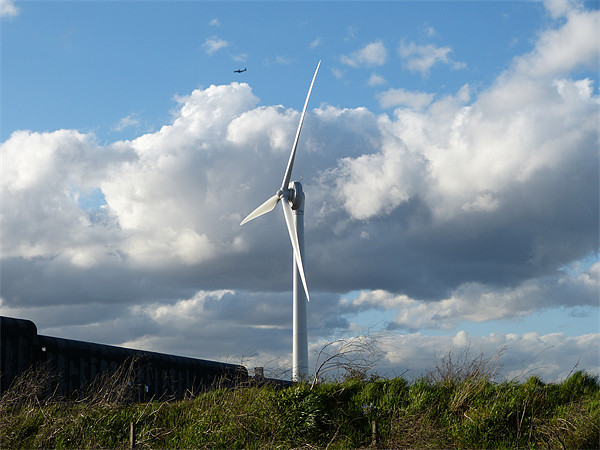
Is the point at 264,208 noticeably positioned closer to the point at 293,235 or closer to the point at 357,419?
the point at 293,235

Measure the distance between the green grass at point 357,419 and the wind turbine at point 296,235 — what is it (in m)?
10.7

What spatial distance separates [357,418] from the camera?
14.7 metres

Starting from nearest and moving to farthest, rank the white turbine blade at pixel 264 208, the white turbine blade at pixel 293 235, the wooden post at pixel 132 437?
the wooden post at pixel 132 437 < the white turbine blade at pixel 293 235 < the white turbine blade at pixel 264 208

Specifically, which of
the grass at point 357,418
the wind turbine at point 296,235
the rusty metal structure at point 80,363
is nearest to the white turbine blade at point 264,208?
the wind turbine at point 296,235

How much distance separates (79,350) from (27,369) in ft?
8.49

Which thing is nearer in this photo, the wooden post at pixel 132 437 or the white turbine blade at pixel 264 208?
the wooden post at pixel 132 437

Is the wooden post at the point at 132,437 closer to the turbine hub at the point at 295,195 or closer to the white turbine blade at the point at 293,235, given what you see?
the white turbine blade at the point at 293,235

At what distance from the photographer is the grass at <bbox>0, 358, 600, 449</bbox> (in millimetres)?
13555

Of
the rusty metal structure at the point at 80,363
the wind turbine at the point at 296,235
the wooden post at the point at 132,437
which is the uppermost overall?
the wind turbine at the point at 296,235

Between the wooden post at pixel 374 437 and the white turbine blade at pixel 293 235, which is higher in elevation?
the white turbine blade at pixel 293 235

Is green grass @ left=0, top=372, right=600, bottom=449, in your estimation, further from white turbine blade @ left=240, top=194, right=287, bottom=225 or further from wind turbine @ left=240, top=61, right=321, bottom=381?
white turbine blade @ left=240, top=194, right=287, bottom=225

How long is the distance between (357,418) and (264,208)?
58.6 ft

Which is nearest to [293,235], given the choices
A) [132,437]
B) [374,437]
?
[132,437]

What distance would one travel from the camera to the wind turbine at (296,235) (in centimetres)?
2841
